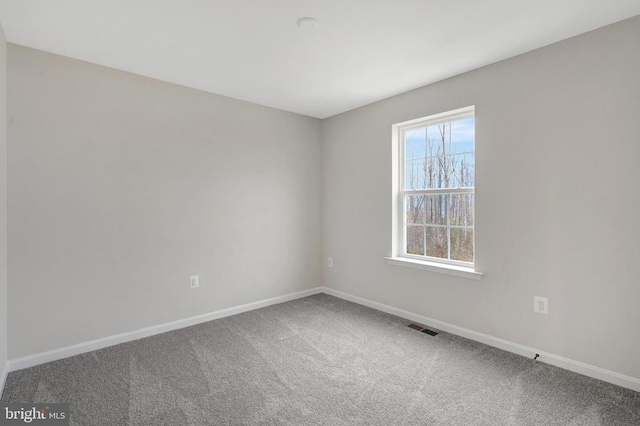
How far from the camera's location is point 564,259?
238 cm

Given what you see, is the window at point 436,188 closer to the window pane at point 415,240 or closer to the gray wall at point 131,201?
the window pane at point 415,240

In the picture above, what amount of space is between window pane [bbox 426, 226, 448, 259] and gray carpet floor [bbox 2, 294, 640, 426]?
31.4 inches

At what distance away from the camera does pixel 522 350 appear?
101 inches

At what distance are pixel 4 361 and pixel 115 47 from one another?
2417 mm

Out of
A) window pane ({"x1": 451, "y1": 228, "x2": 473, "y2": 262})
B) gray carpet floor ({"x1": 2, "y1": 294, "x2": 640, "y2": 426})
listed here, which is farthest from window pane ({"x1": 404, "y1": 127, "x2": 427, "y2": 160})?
gray carpet floor ({"x1": 2, "y1": 294, "x2": 640, "y2": 426})

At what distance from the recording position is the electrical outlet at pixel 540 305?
8.08 feet

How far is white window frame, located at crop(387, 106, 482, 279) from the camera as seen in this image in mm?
3026

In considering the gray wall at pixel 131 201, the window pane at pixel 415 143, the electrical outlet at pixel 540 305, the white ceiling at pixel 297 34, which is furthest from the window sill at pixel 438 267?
the white ceiling at pixel 297 34

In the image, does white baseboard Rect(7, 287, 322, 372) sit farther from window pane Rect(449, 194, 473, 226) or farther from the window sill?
window pane Rect(449, 194, 473, 226)

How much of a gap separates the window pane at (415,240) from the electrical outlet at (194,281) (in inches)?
90.9

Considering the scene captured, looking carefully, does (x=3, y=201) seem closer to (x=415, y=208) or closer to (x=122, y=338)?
(x=122, y=338)

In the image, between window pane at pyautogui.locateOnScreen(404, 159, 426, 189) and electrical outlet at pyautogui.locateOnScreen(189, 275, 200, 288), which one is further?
window pane at pyautogui.locateOnScreen(404, 159, 426, 189)

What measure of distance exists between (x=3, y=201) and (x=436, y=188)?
361cm

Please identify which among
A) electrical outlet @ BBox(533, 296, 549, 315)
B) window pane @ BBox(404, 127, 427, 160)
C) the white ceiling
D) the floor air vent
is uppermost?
the white ceiling
